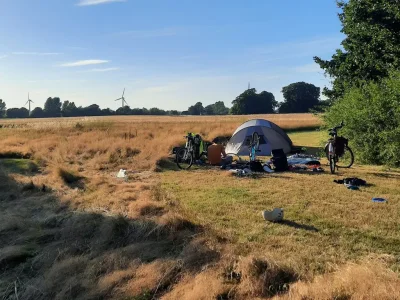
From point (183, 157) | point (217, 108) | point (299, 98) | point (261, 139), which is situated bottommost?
point (183, 157)

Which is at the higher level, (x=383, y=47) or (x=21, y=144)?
(x=383, y=47)

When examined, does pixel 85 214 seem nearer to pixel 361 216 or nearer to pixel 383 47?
pixel 361 216

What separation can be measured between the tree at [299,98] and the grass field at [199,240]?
89.0 meters

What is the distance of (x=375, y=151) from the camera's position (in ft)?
40.0

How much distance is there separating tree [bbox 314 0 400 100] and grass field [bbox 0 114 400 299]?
5.82 metres

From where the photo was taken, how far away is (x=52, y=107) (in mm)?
118312

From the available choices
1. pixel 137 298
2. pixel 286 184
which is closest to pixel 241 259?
pixel 137 298

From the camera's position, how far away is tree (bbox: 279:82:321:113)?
3858 inches

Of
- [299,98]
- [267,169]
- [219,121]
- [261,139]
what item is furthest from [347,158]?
[299,98]

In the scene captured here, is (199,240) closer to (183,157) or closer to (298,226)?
(298,226)

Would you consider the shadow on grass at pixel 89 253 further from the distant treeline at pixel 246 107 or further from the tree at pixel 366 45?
the distant treeline at pixel 246 107

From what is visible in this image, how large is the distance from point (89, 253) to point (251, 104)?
335 ft

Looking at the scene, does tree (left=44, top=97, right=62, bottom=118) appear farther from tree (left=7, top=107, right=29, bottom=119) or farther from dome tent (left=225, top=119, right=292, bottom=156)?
dome tent (left=225, top=119, right=292, bottom=156)

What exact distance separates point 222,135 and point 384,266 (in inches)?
695
